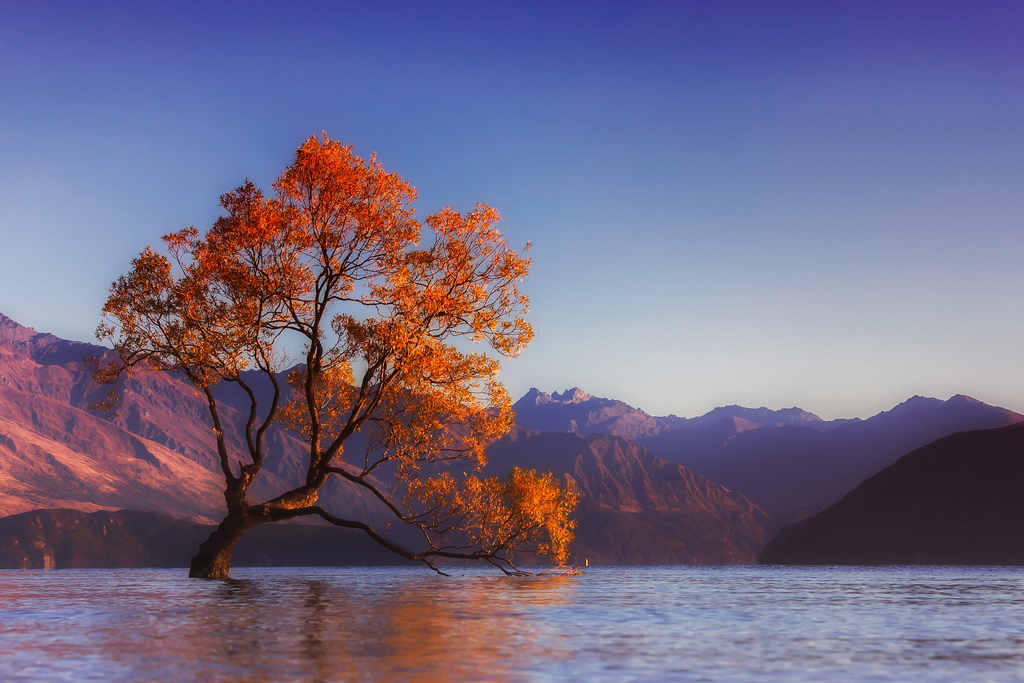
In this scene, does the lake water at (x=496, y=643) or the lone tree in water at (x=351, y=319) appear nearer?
the lake water at (x=496, y=643)

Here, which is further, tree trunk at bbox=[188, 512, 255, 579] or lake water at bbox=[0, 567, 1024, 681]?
tree trunk at bbox=[188, 512, 255, 579]

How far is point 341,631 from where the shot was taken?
1003 inches

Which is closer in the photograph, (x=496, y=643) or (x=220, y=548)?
(x=496, y=643)

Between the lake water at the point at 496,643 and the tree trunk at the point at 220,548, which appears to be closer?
the lake water at the point at 496,643

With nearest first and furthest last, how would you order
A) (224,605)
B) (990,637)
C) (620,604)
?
(990,637), (224,605), (620,604)

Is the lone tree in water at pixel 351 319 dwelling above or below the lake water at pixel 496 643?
above

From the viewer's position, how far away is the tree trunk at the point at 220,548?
54406 mm

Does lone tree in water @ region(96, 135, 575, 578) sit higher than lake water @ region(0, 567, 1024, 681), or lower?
higher

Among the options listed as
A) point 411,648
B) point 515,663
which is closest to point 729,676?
point 515,663

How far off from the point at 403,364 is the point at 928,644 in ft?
95.3

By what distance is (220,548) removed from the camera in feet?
185

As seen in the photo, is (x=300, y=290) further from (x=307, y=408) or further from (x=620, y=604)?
(x=620, y=604)

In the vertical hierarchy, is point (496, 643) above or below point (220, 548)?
below

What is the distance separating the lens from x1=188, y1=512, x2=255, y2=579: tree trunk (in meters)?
54.4
